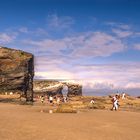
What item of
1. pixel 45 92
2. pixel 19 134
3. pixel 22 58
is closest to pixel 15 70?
pixel 22 58

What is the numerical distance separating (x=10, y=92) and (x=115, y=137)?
122 ft

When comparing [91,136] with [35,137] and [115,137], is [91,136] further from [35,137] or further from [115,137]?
Answer: [35,137]

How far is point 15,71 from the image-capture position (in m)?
50.9

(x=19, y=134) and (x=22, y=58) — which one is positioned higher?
(x=22, y=58)

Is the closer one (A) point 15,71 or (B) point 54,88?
(A) point 15,71

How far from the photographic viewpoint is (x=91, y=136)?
16000 millimetres

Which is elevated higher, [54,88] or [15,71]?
[15,71]

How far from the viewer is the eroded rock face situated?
164 ft

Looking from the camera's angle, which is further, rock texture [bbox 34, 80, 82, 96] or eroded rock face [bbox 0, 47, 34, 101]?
rock texture [bbox 34, 80, 82, 96]

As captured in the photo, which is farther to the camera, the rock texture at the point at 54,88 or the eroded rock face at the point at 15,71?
the rock texture at the point at 54,88

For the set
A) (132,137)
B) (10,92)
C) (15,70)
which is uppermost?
(15,70)

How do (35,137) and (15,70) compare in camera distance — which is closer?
(35,137)

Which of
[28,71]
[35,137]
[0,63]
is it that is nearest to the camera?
[35,137]

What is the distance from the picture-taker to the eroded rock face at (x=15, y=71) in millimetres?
50062
